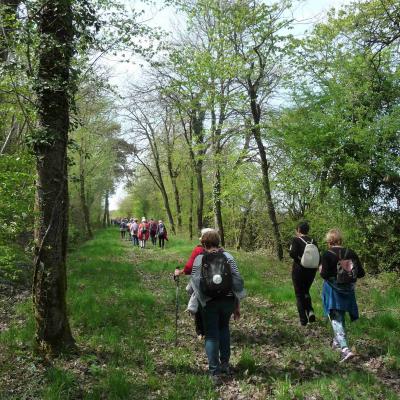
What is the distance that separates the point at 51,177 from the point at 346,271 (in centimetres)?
461

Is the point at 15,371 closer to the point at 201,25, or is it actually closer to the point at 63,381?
the point at 63,381

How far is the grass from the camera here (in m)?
5.25

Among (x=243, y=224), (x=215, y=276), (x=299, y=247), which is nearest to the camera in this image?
(x=215, y=276)

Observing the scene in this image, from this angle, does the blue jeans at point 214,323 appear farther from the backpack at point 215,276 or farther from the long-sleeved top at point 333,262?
the long-sleeved top at point 333,262

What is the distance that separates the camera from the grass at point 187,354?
5250 millimetres

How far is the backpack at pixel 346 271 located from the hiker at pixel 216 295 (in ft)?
5.41

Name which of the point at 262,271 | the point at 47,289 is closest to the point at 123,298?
the point at 47,289

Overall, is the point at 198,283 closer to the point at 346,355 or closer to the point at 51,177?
the point at 346,355

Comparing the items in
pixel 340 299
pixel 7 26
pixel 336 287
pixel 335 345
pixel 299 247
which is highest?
pixel 7 26

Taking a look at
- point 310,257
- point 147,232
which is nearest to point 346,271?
point 310,257

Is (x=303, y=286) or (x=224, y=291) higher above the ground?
(x=224, y=291)

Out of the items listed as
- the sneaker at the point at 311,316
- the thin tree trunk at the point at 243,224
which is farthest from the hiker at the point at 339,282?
the thin tree trunk at the point at 243,224

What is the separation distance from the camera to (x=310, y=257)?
7.43 metres

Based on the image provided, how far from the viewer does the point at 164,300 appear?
408 inches
